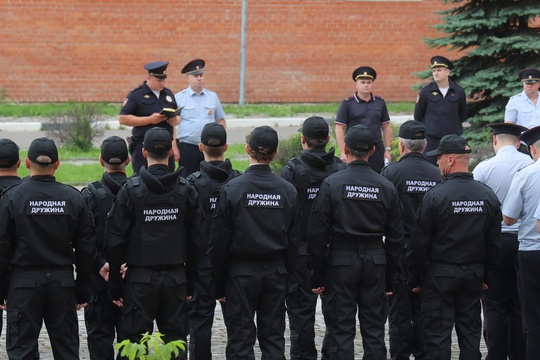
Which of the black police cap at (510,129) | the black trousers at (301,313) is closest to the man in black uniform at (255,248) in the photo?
the black trousers at (301,313)

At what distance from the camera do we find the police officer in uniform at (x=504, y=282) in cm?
827

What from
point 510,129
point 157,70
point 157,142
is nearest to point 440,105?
point 157,70

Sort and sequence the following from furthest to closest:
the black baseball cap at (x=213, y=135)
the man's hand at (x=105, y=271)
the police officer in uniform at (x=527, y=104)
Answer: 1. the police officer in uniform at (x=527, y=104)
2. the black baseball cap at (x=213, y=135)
3. the man's hand at (x=105, y=271)

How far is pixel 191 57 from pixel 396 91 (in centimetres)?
592

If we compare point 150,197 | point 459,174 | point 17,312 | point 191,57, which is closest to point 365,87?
point 459,174

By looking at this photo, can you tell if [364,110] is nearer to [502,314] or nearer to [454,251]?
[502,314]

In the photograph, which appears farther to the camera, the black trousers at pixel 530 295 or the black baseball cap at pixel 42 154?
the black trousers at pixel 530 295

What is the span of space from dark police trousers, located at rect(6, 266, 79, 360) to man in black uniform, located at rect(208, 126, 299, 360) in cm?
111

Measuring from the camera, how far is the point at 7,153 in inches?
300

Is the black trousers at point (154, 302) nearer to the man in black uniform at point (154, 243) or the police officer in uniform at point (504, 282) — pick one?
the man in black uniform at point (154, 243)

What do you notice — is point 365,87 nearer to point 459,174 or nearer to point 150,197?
point 459,174

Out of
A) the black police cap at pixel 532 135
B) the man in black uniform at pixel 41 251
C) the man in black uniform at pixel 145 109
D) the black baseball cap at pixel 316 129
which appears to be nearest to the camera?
the man in black uniform at pixel 41 251

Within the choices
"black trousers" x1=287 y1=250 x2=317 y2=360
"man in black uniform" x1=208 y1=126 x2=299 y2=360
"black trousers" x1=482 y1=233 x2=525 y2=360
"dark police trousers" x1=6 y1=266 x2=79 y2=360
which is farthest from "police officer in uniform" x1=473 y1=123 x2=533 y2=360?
"dark police trousers" x1=6 y1=266 x2=79 y2=360

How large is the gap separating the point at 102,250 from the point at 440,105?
5.84m
